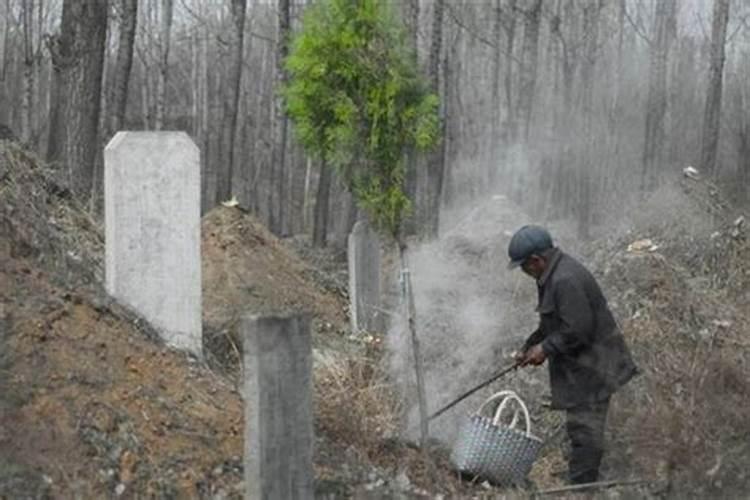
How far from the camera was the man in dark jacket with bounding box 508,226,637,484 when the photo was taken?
24.3 feet

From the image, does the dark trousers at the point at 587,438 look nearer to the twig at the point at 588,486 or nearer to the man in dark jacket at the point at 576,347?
the man in dark jacket at the point at 576,347

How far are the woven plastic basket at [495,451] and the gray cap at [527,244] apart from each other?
0.90 metres

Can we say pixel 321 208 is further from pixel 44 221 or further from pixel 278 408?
pixel 278 408

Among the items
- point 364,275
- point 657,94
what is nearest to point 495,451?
point 364,275

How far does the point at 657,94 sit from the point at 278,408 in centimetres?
3102

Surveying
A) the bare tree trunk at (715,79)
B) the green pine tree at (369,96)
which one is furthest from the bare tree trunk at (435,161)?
the green pine tree at (369,96)

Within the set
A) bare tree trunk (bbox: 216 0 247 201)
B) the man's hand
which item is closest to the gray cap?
the man's hand

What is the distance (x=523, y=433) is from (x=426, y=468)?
570 millimetres

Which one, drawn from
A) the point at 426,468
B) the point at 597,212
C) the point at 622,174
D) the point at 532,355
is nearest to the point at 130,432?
the point at 426,468

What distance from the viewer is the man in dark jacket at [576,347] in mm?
7418

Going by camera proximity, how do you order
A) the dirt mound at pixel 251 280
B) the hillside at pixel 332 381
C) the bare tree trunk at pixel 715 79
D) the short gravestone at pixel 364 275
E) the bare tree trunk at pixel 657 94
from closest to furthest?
the hillside at pixel 332 381 < the short gravestone at pixel 364 275 < the dirt mound at pixel 251 280 < the bare tree trunk at pixel 715 79 < the bare tree trunk at pixel 657 94

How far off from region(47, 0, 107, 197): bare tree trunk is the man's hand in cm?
707

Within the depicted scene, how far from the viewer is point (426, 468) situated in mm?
7582

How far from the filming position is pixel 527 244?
750cm
